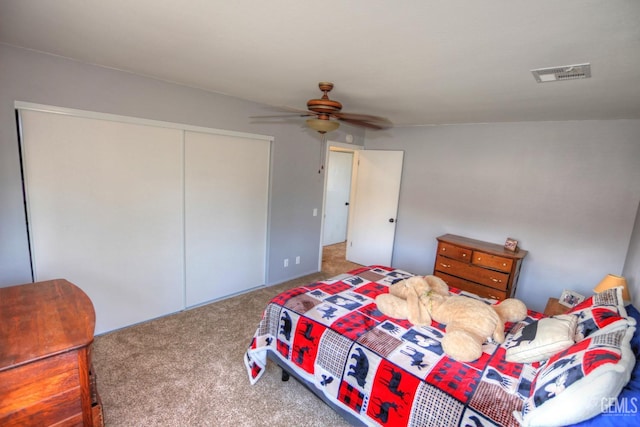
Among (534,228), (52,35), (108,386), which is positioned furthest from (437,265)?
(52,35)

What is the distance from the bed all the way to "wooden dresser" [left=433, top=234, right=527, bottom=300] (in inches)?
52.7

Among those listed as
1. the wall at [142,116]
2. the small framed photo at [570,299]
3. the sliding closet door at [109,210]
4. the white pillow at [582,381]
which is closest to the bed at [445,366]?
the white pillow at [582,381]

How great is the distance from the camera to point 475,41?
1521 millimetres

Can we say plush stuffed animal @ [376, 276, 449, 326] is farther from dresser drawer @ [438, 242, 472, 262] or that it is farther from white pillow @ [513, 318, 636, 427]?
dresser drawer @ [438, 242, 472, 262]

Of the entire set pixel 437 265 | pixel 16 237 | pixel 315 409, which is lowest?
pixel 315 409

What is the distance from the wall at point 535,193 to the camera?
310 centimetres

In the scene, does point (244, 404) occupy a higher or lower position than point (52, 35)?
lower

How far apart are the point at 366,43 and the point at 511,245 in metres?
3.11

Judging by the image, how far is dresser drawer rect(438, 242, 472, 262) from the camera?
3643 mm

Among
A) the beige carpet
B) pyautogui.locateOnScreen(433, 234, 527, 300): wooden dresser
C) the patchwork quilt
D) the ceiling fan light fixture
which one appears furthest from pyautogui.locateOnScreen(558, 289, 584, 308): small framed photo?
the ceiling fan light fixture

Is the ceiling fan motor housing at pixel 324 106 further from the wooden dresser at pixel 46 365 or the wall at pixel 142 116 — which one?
the wooden dresser at pixel 46 365

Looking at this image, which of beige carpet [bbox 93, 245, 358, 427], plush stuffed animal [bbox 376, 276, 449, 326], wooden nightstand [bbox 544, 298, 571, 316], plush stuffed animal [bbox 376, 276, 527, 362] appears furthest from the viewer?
wooden nightstand [bbox 544, 298, 571, 316]

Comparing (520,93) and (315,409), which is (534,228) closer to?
(520,93)

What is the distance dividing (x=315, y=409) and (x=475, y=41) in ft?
8.10
